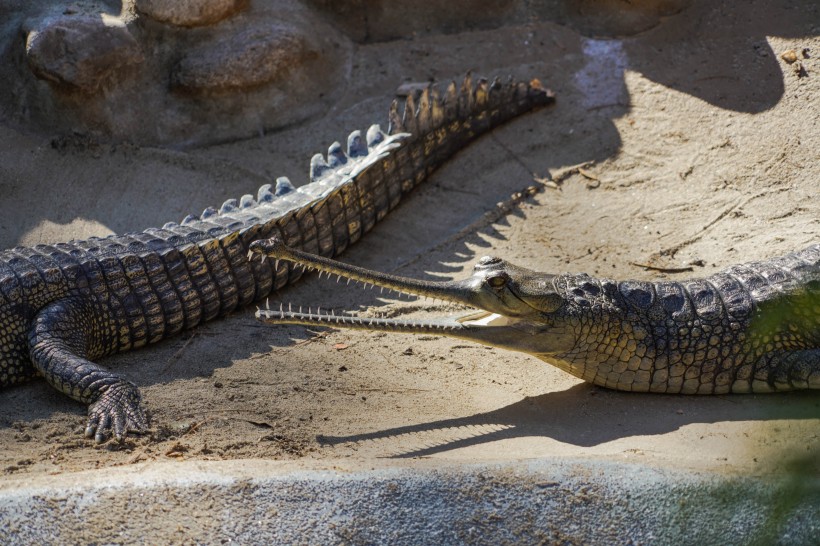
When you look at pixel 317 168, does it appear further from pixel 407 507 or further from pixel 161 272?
pixel 407 507

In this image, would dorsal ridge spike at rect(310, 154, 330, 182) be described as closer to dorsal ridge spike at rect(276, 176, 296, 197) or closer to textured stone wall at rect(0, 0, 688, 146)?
dorsal ridge spike at rect(276, 176, 296, 197)

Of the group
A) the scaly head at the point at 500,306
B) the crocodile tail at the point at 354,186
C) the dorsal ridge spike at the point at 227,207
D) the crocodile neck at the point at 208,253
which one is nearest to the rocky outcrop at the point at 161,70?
the crocodile tail at the point at 354,186

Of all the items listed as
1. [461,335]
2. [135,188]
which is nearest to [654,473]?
[461,335]

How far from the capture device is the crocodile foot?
3.83 m

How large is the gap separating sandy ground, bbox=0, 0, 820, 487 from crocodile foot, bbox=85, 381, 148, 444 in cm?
7

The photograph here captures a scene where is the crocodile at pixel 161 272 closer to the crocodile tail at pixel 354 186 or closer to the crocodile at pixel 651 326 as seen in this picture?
the crocodile tail at pixel 354 186

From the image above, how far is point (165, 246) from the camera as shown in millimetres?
4742

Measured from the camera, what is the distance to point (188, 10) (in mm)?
6516

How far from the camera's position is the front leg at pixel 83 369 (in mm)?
3891

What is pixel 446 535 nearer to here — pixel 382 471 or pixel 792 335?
pixel 382 471

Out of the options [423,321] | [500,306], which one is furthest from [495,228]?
[423,321]

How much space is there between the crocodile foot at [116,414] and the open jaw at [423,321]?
79 centimetres

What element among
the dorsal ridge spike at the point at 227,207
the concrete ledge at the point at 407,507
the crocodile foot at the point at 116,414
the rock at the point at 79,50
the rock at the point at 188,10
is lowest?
the crocodile foot at the point at 116,414

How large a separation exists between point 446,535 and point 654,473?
78 cm
